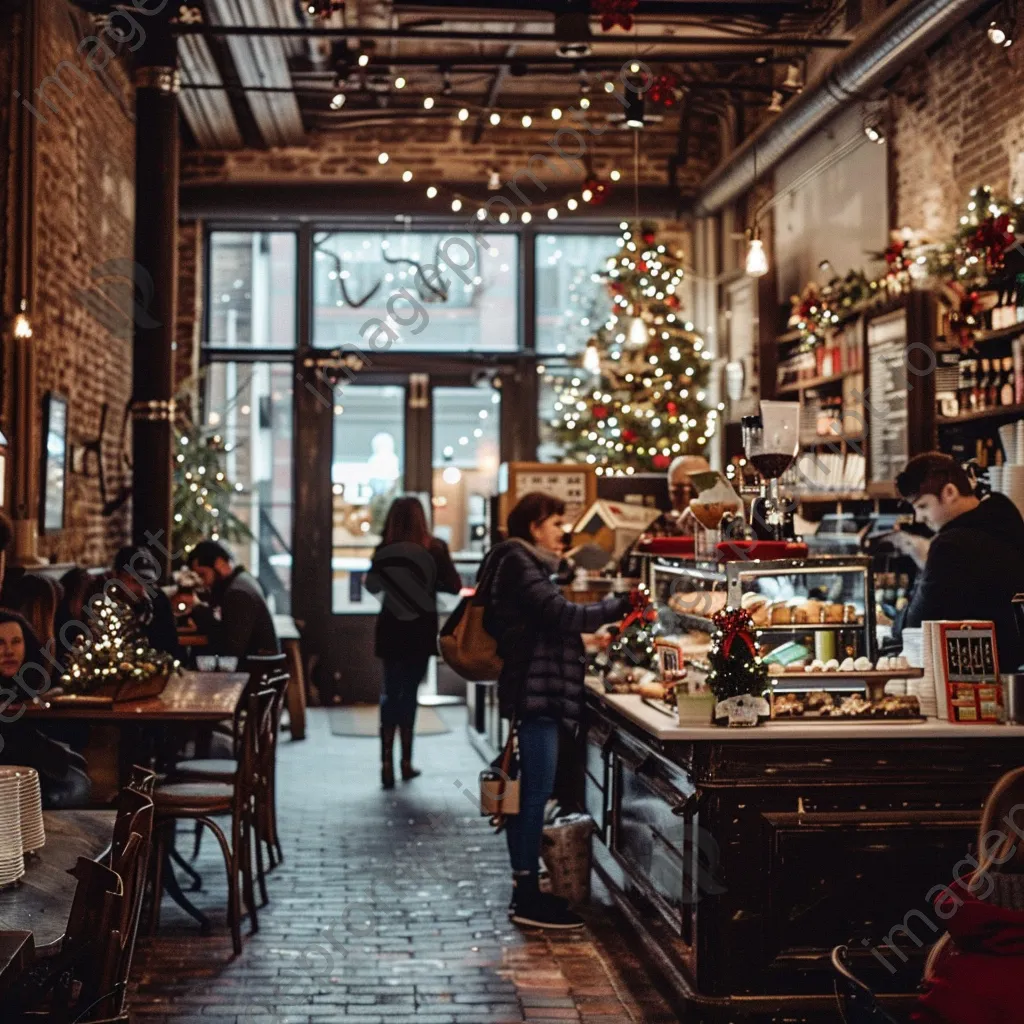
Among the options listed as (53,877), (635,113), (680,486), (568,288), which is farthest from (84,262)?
(53,877)

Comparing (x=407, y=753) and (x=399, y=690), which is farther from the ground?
(x=399, y=690)

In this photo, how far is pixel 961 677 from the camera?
436 cm

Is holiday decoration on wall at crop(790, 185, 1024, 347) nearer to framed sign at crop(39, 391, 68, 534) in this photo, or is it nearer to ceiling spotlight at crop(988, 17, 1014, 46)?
ceiling spotlight at crop(988, 17, 1014, 46)

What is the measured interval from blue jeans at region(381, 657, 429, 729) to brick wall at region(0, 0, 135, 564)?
2037mm

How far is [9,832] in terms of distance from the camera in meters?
2.88

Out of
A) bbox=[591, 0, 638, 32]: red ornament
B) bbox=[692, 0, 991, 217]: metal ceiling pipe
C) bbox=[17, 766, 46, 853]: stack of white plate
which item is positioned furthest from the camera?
bbox=[591, 0, 638, 32]: red ornament

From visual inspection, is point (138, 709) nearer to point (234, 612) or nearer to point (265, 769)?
point (265, 769)

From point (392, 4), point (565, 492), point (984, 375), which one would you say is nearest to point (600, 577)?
point (565, 492)

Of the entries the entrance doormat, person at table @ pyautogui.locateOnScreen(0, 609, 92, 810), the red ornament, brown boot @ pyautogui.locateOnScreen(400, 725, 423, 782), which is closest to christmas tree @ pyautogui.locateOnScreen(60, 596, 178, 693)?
person at table @ pyautogui.locateOnScreen(0, 609, 92, 810)

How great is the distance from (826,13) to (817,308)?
187 centimetres

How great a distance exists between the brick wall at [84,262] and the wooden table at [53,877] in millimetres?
4090

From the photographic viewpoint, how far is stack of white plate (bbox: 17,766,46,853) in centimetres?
308

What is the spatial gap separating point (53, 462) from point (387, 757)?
8.37 feet

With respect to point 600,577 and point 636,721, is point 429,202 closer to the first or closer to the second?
point 600,577
